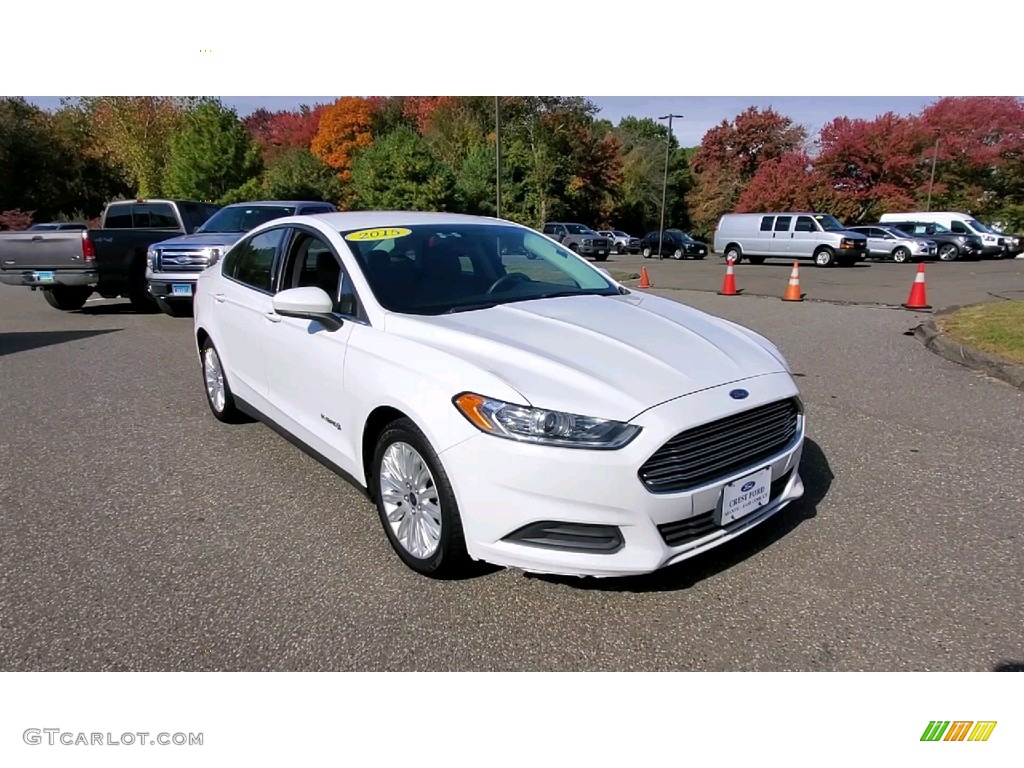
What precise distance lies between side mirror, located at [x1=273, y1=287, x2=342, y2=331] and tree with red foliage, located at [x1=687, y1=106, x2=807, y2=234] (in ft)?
161

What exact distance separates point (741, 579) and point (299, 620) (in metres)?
1.92

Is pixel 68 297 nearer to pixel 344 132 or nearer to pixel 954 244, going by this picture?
pixel 954 244

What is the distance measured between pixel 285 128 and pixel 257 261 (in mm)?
63062

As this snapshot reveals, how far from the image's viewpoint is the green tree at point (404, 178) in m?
33.1

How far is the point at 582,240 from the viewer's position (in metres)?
31.6

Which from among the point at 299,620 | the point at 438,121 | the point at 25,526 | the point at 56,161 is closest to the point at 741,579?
the point at 299,620

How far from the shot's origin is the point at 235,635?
260cm

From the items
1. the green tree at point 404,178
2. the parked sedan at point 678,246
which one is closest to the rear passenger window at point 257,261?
the green tree at point 404,178

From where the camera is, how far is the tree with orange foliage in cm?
5062

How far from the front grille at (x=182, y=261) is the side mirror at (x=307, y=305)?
7.09 m

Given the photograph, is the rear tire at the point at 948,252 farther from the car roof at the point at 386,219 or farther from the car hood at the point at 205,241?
the car roof at the point at 386,219

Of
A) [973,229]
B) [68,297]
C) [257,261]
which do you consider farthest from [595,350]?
[973,229]

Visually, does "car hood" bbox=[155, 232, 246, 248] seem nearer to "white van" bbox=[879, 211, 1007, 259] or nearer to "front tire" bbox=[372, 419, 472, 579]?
"front tire" bbox=[372, 419, 472, 579]

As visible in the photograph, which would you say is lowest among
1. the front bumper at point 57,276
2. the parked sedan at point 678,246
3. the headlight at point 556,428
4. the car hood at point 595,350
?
the parked sedan at point 678,246
